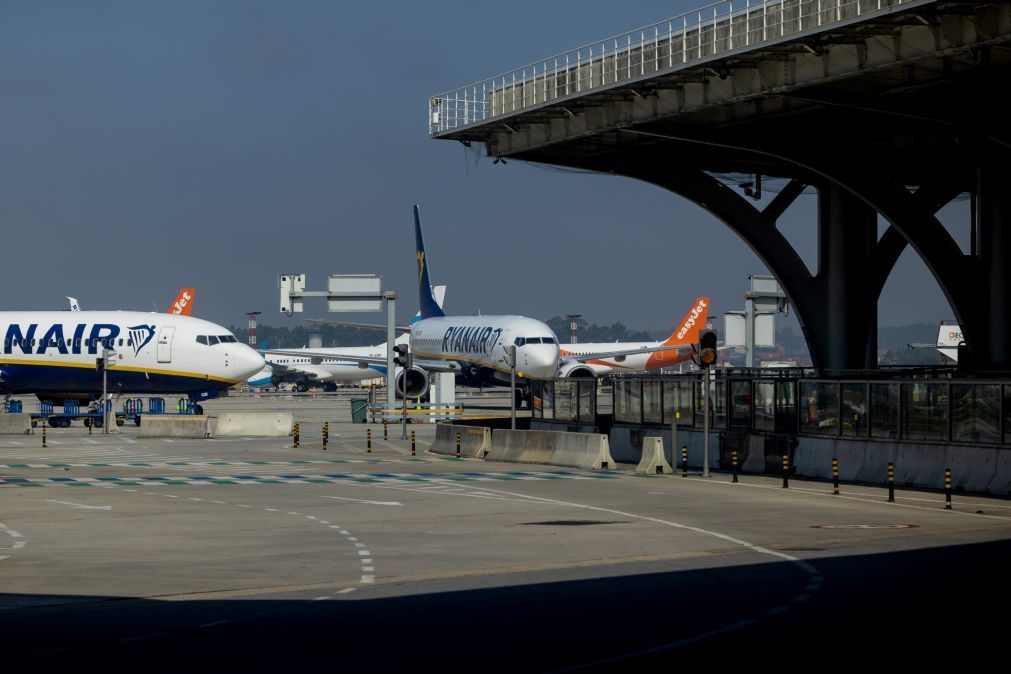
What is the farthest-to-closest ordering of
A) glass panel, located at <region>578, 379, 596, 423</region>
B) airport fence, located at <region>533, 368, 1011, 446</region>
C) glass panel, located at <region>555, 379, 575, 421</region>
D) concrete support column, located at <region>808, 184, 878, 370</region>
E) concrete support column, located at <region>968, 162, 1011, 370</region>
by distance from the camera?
concrete support column, located at <region>808, 184, 878, 370</region> → glass panel, located at <region>555, 379, 575, 421</region> → concrete support column, located at <region>968, 162, 1011, 370</region> → glass panel, located at <region>578, 379, 596, 423</region> → airport fence, located at <region>533, 368, 1011, 446</region>

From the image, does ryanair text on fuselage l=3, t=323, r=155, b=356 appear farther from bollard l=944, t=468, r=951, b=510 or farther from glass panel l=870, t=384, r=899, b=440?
bollard l=944, t=468, r=951, b=510

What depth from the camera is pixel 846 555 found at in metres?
17.3

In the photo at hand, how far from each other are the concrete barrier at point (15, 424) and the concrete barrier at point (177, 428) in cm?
563

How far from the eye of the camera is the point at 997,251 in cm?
4241

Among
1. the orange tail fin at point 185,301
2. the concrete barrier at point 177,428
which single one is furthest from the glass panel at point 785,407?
the orange tail fin at point 185,301

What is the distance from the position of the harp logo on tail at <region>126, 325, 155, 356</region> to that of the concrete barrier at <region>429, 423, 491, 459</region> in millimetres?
19320

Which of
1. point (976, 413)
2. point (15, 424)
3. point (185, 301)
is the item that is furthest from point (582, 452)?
point (185, 301)

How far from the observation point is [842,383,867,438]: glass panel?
3056 cm

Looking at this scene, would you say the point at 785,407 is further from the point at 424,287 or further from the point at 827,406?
the point at 424,287

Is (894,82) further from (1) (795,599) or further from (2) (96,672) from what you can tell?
(2) (96,672)

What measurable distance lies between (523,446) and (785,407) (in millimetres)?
7761

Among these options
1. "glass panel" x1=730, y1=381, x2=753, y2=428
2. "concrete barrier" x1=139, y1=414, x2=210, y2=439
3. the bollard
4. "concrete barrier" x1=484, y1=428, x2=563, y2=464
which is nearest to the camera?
the bollard

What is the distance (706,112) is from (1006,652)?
30.9 meters

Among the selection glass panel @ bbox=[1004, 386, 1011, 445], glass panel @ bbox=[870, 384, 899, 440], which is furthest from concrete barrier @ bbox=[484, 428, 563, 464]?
glass panel @ bbox=[1004, 386, 1011, 445]
